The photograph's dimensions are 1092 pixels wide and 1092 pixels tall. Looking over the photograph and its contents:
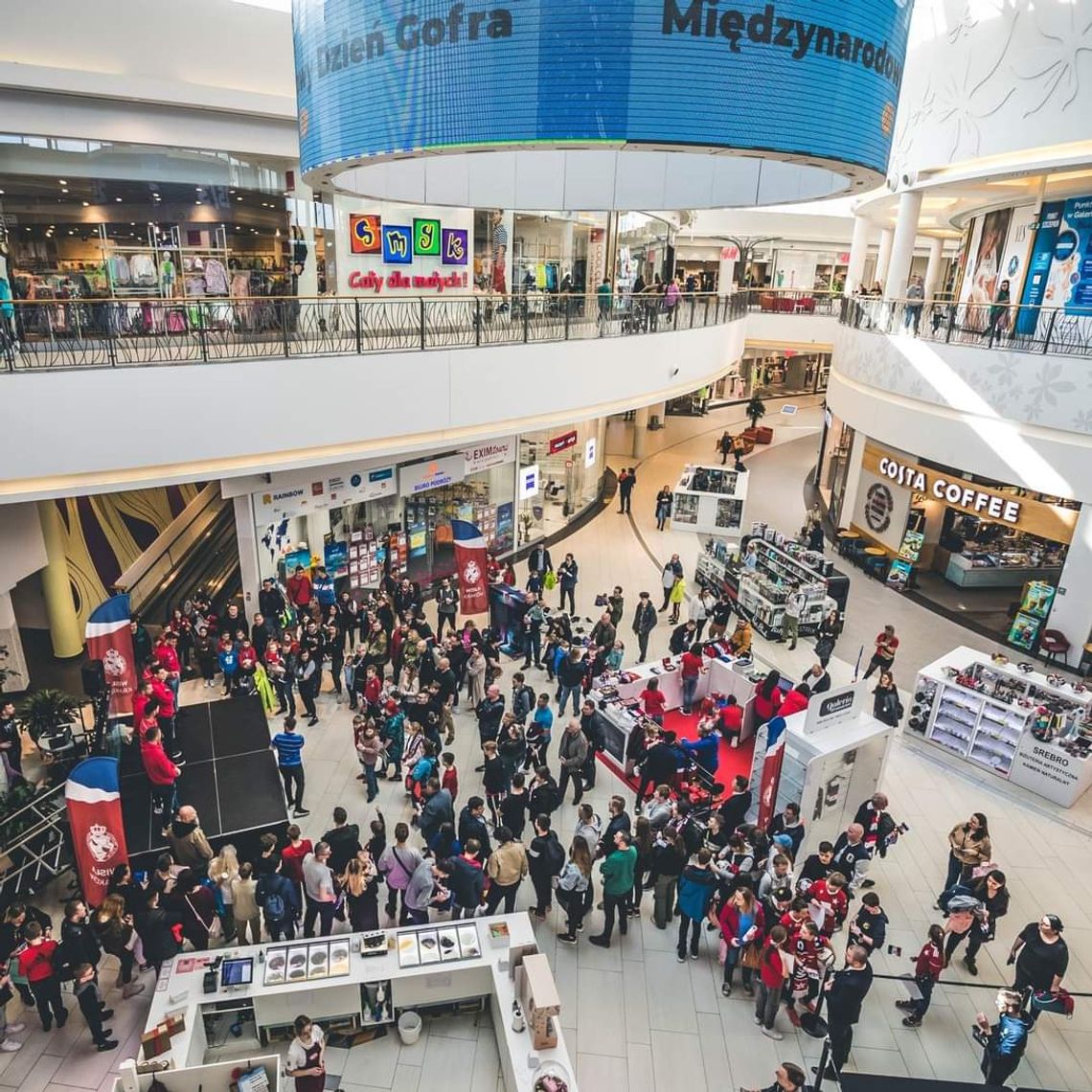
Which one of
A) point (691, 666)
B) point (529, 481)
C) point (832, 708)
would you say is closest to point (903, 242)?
point (529, 481)

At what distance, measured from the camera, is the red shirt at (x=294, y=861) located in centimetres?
766

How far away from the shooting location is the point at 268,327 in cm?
1155

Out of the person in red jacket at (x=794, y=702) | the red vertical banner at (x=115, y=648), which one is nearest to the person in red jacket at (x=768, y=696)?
the person in red jacket at (x=794, y=702)

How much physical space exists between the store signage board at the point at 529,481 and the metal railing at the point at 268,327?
4223mm

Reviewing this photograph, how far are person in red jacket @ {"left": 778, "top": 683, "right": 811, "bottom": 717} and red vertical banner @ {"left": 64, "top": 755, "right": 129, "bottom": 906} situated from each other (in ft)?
25.8

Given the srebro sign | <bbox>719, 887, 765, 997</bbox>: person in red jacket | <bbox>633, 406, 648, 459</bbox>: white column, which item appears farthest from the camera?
<bbox>633, 406, 648, 459</bbox>: white column

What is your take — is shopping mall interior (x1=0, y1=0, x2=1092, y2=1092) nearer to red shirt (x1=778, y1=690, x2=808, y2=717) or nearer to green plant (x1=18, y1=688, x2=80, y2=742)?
green plant (x1=18, y1=688, x2=80, y2=742)

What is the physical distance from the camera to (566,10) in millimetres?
3436

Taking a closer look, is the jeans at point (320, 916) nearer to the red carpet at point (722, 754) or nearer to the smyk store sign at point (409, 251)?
the red carpet at point (722, 754)

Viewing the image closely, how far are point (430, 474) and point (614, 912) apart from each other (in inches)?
404

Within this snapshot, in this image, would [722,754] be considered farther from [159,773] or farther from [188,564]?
[188,564]

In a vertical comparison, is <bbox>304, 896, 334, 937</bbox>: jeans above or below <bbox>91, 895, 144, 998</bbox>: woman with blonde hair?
below

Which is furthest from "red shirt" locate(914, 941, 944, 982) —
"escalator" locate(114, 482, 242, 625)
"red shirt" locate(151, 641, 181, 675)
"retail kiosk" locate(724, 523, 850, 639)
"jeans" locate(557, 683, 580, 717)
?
"escalator" locate(114, 482, 242, 625)

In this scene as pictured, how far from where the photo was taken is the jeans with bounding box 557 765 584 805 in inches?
381
